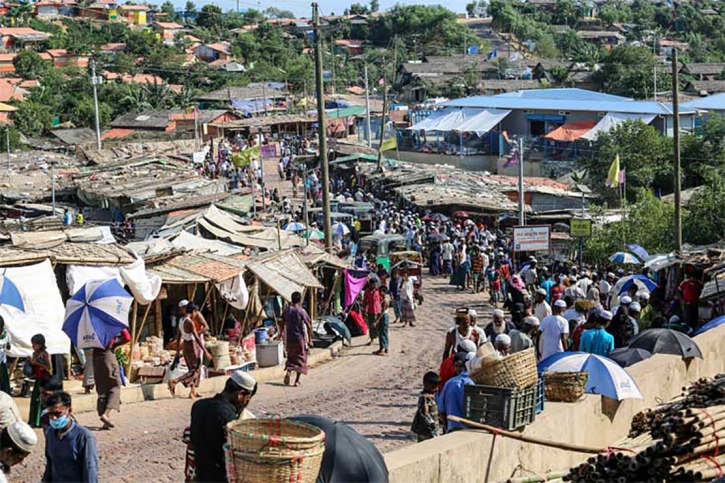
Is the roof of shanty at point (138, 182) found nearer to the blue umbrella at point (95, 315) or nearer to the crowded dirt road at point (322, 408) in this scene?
the crowded dirt road at point (322, 408)

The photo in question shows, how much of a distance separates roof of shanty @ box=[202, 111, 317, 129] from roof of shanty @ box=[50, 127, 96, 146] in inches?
263

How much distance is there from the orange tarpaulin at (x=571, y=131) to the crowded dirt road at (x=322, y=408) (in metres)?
31.8

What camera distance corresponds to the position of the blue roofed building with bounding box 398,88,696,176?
49.3m

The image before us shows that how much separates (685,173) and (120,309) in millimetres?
31678

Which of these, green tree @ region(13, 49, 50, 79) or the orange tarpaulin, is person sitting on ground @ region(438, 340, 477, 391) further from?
green tree @ region(13, 49, 50, 79)

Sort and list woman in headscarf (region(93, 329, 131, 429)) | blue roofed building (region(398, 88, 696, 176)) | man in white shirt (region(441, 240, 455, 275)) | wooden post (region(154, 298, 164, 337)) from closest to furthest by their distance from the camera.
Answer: woman in headscarf (region(93, 329, 131, 429))
wooden post (region(154, 298, 164, 337))
man in white shirt (region(441, 240, 455, 275))
blue roofed building (region(398, 88, 696, 176))

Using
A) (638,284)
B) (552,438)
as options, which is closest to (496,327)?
(552,438)

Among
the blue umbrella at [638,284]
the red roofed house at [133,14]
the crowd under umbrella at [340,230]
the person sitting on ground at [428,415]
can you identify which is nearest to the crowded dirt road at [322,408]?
the person sitting on ground at [428,415]

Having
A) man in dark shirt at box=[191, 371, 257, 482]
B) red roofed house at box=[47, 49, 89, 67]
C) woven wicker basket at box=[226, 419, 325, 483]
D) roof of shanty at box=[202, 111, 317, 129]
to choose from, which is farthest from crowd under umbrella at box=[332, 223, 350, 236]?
red roofed house at box=[47, 49, 89, 67]

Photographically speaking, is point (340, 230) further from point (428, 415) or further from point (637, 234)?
point (428, 415)

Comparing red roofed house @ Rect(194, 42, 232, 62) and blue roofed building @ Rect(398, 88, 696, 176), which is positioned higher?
red roofed house @ Rect(194, 42, 232, 62)

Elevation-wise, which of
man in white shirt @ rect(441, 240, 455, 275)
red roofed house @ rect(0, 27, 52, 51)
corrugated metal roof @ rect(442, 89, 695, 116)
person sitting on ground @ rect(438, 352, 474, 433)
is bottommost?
man in white shirt @ rect(441, 240, 455, 275)

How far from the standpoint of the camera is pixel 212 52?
100m

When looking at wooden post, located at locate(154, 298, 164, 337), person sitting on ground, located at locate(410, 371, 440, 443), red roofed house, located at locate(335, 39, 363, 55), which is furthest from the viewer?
red roofed house, located at locate(335, 39, 363, 55)
